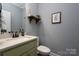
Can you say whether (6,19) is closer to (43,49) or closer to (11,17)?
(11,17)

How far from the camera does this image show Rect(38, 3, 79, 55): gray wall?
1702 millimetres

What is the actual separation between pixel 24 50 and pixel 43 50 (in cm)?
43

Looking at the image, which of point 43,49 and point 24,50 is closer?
point 24,50

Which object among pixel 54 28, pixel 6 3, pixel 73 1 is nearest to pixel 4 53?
pixel 6 3

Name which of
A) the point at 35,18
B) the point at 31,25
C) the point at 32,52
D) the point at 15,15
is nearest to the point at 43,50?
the point at 32,52

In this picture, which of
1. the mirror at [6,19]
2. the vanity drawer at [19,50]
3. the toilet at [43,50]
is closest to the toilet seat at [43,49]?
the toilet at [43,50]

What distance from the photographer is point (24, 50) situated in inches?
52.4

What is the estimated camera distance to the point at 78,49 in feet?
5.50

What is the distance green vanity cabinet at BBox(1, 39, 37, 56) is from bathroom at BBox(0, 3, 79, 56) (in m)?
0.18

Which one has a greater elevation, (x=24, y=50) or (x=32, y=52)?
(x=24, y=50)

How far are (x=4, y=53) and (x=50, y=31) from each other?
1040 mm

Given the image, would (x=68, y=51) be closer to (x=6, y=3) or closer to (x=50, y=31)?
(x=50, y=31)

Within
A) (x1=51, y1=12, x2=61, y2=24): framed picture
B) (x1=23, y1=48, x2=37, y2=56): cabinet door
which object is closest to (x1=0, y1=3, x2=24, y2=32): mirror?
(x1=23, y1=48, x2=37, y2=56): cabinet door

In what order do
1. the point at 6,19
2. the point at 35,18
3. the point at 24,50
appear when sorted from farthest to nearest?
1. the point at 35,18
2. the point at 6,19
3. the point at 24,50
